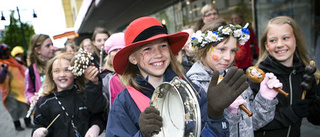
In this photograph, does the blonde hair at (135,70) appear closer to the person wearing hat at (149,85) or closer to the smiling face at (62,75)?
the person wearing hat at (149,85)

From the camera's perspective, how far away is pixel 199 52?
2.51 meters

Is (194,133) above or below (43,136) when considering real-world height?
above

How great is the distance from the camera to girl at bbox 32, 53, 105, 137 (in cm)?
278

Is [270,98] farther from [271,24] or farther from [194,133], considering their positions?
[194,133]

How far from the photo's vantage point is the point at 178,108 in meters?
1.37

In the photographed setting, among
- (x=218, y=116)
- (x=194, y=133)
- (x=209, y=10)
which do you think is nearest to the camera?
(x=194, y=133)

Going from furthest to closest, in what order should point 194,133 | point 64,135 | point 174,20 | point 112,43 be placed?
point 174,20, point 112,43, point 64,135, point 194,133

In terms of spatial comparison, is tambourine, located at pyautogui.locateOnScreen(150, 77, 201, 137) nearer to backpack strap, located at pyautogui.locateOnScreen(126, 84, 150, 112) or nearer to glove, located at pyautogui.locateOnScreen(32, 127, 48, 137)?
backpack strap, located at pyautogui.locateOnScreen(126, 84, 150, 112)

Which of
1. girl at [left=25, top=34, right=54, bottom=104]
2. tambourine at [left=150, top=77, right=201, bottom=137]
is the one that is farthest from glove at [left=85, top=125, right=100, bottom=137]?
girl at [left=25, top=34, right=54, bottom=104]

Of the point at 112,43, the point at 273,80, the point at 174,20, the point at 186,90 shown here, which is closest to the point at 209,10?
the point at 112,43

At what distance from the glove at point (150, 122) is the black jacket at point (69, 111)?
1490 mm

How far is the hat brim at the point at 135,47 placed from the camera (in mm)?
1803

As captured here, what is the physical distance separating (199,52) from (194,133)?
56.7 inches

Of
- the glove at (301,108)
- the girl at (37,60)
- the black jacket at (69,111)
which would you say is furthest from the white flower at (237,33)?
the girl at (37,60)
